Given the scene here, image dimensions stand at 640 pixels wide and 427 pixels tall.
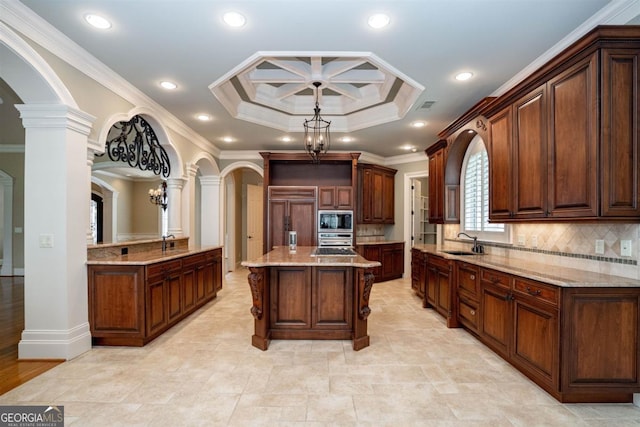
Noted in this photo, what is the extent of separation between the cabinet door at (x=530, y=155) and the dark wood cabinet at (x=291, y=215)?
3.81 metres

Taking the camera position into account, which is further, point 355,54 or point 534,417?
point 355,54

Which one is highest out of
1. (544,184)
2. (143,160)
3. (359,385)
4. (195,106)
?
(195,106)

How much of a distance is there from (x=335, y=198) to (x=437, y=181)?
2.04m

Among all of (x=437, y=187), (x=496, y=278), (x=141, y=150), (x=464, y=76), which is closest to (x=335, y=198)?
(x=437, y=187)

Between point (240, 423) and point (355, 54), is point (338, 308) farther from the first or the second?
point (355, 54)

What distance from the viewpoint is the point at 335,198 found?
6.14m

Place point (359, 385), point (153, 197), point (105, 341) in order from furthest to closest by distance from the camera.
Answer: point (153, 197) → point (105, 341) → point (359, 385)

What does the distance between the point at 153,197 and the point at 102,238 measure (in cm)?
556

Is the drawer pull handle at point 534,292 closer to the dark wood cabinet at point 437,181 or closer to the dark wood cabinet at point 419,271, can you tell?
the dark wood cabinet at point 419,271

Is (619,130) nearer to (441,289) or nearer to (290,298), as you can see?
(441,289)

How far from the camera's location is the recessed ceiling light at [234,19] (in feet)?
7.53

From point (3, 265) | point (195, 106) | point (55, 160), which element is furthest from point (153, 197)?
point (3, 265)

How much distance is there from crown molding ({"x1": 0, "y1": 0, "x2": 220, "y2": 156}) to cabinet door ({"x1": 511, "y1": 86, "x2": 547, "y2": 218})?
4.07 m

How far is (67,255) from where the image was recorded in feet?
9.00
